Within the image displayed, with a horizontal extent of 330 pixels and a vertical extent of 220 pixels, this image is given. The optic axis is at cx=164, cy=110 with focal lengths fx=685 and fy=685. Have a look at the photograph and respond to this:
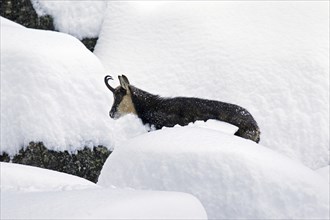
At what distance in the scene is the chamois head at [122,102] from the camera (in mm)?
9773

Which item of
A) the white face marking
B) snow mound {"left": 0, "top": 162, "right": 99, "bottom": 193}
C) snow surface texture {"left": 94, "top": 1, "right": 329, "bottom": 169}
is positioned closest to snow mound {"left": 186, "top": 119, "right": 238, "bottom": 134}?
the white face marking

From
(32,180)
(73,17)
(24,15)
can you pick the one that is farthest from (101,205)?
→ (24,15)

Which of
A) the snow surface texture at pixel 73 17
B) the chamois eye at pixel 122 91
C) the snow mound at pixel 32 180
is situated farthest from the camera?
the snow surface texture at pixel 73 17

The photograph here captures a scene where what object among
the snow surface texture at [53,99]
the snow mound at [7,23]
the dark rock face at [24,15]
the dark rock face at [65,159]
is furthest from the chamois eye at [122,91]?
the dark rock face at [24,15]

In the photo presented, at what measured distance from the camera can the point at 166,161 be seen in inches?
185

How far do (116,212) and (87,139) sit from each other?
290 inches

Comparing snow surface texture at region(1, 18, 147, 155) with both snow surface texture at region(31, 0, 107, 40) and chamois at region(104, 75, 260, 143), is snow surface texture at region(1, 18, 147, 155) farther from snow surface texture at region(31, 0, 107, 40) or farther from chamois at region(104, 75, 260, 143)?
snow surface texture at region(31, 0, 107, 40)

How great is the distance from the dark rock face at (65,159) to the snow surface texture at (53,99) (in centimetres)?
9

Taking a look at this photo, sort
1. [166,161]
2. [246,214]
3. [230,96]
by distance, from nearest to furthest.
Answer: [246,214] → [166,161] → [230,96]

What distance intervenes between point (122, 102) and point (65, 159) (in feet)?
3.76

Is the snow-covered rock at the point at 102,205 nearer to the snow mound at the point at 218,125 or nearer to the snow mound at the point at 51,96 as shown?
the snow mound at the point at 218,125

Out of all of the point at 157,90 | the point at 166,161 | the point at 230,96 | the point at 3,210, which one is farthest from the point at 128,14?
the point at 3,210

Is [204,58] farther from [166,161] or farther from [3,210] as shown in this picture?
[3,210]

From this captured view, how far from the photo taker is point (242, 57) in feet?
36.2
